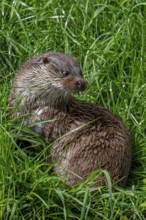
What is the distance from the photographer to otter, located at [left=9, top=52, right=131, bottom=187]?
519 cm

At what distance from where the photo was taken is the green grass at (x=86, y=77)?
471 centimetres

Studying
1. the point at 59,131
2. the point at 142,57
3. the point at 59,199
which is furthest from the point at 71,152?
the point at 142,57

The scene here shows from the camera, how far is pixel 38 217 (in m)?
4.66

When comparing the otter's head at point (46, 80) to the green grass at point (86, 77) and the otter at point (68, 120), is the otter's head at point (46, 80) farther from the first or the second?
the green grass at point (86, 77)

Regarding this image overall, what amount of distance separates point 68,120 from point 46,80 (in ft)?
0.92

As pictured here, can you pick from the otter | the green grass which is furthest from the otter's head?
the green grass

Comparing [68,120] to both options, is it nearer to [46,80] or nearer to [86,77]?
[46,80]

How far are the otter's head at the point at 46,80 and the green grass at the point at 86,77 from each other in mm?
122

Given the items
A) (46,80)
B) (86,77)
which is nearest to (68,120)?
(46,80)

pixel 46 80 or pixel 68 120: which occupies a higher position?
pixel 46 80

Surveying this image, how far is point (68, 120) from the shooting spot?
5.39m

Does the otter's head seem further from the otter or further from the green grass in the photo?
the green grass

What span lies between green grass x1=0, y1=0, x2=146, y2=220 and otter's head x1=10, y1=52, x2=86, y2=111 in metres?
0.12

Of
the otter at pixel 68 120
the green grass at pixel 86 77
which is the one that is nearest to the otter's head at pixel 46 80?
the otter at pixel 68 120
